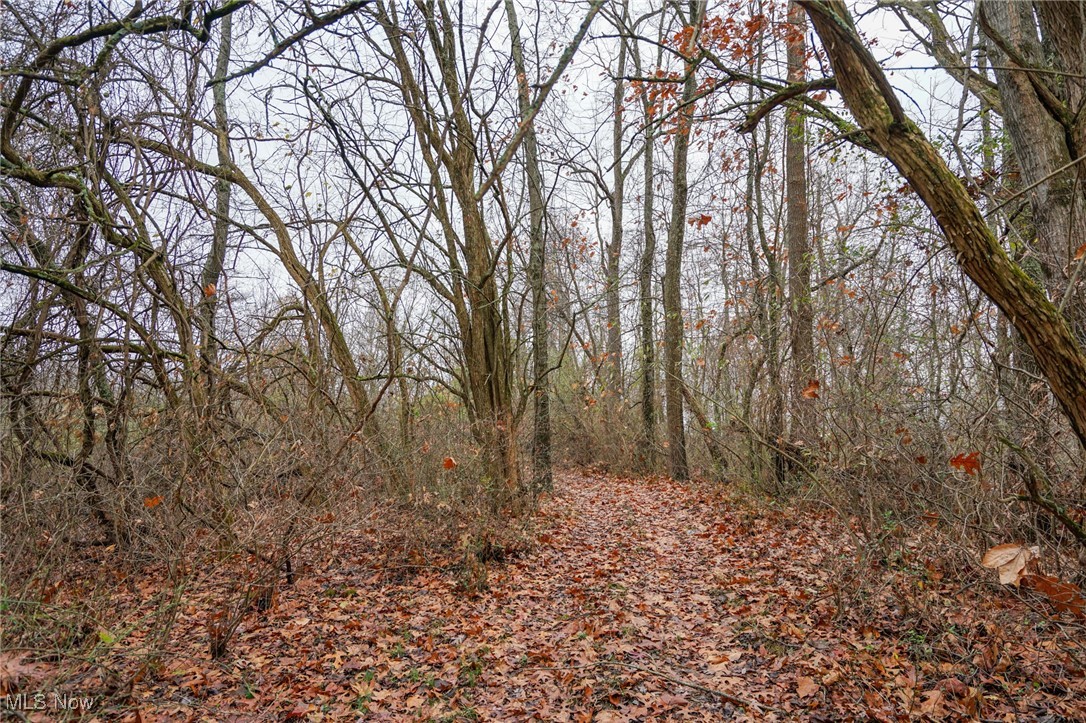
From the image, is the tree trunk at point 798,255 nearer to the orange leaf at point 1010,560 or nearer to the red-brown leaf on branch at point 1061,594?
the red-brown leaf on branch at point 1061,594

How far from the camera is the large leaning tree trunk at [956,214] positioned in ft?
10.4

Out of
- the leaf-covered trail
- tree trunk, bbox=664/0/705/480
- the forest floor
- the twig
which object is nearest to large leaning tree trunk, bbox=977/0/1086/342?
the forest floor

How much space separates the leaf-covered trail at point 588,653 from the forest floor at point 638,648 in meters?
0.01

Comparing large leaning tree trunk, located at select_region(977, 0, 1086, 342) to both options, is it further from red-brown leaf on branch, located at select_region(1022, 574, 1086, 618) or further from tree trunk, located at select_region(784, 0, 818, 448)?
tree trunk, located at select_region(784, 0, 818, 448)

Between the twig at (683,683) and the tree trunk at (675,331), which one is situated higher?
the tree trunk at (675,331)

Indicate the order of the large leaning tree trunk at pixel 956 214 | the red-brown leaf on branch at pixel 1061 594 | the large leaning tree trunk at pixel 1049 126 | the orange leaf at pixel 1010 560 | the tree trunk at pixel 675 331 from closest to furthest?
the orange leaf at pixel 1010 560, the large leaning tree trunk at pixel 956 214, the red-brown leaf on branch at pixel 1061 594, the large leaning tree trunk at pixel 1049 126, the tree trunk at pixel 675 331

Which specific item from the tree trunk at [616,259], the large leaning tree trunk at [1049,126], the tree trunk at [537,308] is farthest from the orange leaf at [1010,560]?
the tree trunk at [616,259]

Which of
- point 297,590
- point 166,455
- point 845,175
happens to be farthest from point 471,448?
point 845,175

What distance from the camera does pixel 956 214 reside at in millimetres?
3393

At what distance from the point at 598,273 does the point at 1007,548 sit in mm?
15081

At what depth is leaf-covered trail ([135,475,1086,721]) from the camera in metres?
3.75

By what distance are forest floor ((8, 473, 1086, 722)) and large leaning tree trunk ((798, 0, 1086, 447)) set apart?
1.53 m

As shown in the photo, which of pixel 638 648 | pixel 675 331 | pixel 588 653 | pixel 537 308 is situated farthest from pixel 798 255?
pixel 588 653

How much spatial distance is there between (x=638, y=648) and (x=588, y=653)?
1.25 feet
